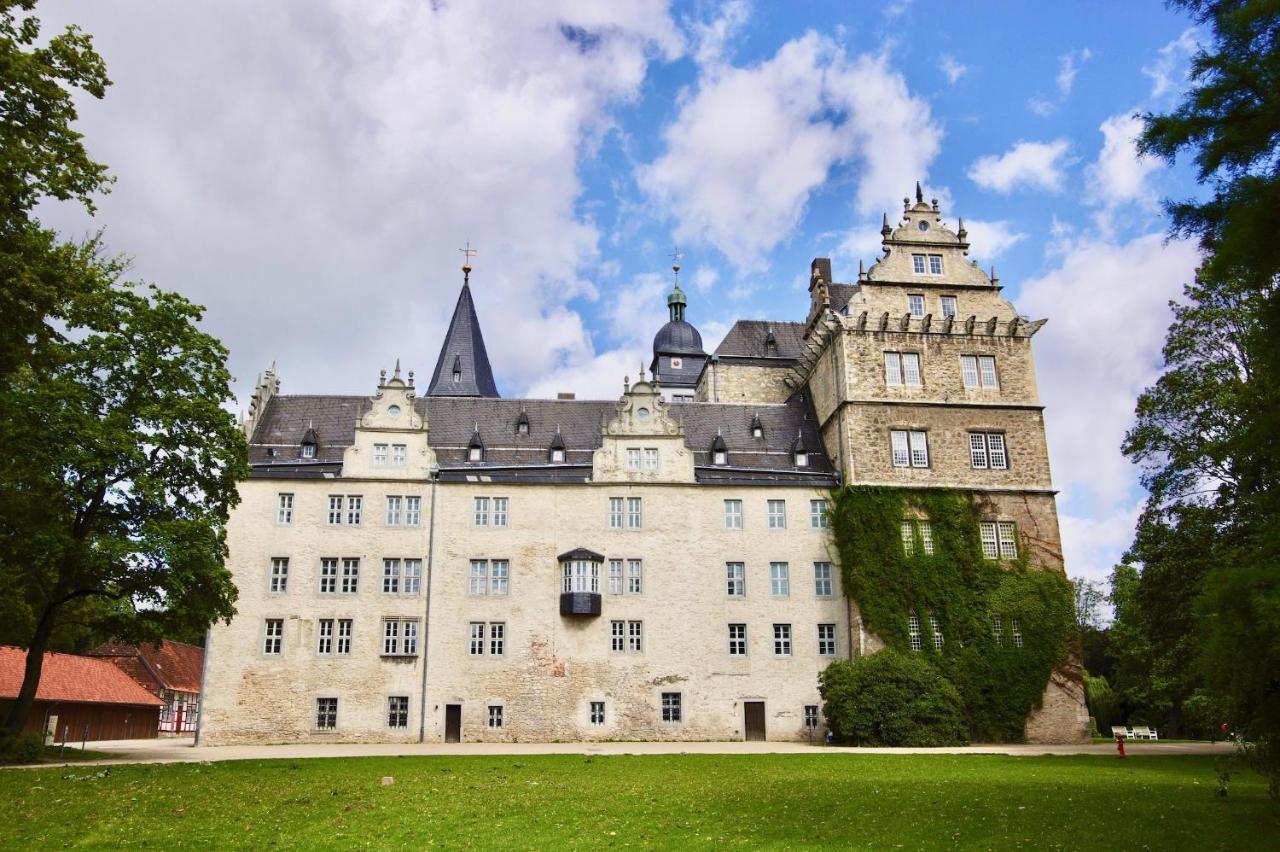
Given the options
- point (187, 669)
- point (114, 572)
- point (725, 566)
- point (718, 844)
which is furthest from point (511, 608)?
point (187, 669)

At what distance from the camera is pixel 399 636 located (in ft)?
104

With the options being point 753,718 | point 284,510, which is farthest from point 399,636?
point 753,718

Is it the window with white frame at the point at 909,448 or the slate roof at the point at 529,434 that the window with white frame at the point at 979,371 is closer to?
the window with white frame at the point at 909,448

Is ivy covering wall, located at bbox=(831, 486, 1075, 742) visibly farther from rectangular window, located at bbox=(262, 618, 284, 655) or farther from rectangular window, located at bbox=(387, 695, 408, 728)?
rectangular window, located at bbox=(262, 618, 284, 655)

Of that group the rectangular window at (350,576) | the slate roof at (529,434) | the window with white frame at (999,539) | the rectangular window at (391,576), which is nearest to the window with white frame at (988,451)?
the window with white frame at (999,539)

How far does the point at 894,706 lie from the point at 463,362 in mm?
25365

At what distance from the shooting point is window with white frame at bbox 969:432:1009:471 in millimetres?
34219

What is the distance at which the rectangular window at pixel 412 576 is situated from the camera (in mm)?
32031

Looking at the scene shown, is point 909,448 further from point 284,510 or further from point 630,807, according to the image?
point 630,807

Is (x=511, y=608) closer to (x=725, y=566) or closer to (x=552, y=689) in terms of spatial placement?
Result: (x=552, y=689)

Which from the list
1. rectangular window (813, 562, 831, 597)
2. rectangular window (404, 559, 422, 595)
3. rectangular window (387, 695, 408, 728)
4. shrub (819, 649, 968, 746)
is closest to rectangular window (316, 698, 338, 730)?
rectangular window (387, 695, 408, 728)

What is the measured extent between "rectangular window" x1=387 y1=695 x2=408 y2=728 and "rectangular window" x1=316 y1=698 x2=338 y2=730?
170 cm

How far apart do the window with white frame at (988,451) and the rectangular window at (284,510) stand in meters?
23.9

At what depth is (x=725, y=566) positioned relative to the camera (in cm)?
3303
